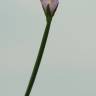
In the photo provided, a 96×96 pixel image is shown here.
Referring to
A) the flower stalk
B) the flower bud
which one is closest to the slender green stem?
the flower stalk

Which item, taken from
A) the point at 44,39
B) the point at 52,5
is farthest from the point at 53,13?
the point at 44,39

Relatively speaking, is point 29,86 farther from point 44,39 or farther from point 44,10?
point 44,10

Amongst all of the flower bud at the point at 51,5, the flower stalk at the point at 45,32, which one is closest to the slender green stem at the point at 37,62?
the flower stalk at the point at 45,32

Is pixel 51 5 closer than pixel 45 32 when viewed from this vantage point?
No

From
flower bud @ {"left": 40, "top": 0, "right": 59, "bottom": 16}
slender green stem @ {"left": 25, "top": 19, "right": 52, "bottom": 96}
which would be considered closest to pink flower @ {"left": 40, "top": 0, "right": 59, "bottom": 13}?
flower bud @ {"left": 40, "top": 0, "right": 59, "bottom": 16}

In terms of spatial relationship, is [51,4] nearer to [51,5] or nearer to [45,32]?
[51,5]

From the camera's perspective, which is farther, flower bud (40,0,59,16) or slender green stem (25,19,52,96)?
flower bud (40,0,59,16)

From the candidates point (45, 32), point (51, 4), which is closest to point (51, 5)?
point (51, 4)

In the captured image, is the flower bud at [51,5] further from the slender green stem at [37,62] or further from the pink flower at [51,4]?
the slender green stem at [37,62]

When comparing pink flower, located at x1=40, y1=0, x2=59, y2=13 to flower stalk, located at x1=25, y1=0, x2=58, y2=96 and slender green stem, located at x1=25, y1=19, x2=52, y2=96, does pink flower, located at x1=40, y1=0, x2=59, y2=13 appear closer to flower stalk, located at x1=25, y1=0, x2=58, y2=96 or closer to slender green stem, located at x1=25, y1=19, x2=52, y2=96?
flower stalk, located at x1=25, y1=0, x2=58, y2=96

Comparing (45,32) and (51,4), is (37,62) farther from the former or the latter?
(51,4)

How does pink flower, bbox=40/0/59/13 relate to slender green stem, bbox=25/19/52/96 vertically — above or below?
above
